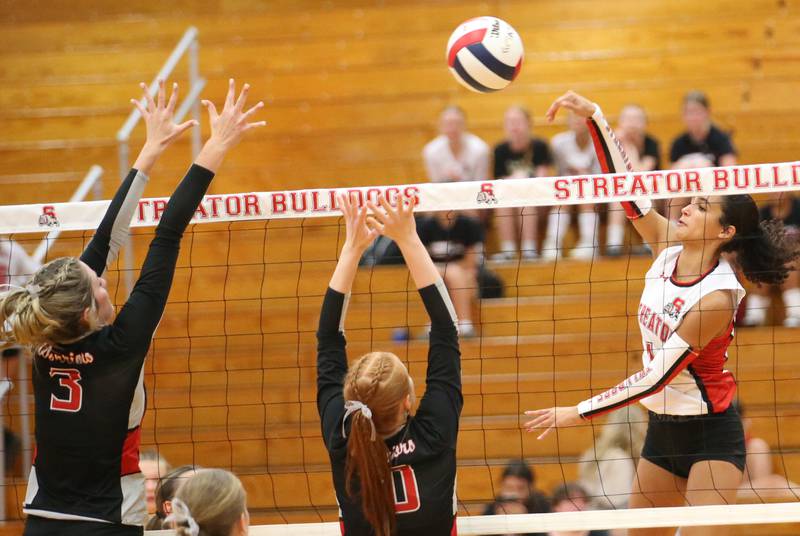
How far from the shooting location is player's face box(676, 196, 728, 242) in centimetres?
452

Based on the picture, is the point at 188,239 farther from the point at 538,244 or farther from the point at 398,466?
the point at 398,466

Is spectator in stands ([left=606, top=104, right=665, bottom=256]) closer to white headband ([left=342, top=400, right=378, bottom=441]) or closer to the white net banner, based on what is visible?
the white net banner

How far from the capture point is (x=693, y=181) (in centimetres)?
448

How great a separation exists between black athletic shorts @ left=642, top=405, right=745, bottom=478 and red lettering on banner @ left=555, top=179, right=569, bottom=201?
43.9 inches

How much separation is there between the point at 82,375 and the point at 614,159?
2.76m

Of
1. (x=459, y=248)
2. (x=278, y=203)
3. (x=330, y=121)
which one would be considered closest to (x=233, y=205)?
(x=278, y=203)

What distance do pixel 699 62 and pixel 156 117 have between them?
23.9 feet

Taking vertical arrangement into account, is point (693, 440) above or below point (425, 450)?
below

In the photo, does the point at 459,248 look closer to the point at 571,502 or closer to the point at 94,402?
the point at 571,502

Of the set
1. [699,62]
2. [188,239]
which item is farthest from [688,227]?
Answer: [699,62]

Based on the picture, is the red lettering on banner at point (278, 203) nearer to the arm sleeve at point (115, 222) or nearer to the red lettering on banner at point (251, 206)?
the red lettering on banner at point (251, 206)

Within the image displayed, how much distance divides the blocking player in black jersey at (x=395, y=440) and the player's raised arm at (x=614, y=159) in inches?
67.8

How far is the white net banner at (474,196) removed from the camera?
14.7 ft

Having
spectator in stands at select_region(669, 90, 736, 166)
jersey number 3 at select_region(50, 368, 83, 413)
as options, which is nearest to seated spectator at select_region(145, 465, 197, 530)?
jersey number 3 at select_region(50, 368, 83, 413)
